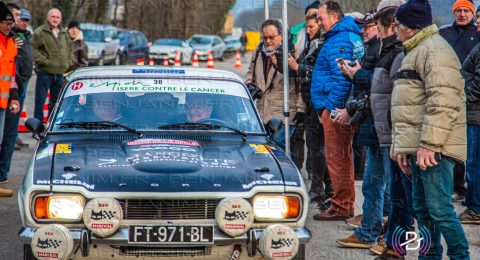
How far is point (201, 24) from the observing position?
59.9 metres

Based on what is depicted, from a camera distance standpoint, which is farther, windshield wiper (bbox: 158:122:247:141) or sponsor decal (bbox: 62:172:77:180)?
windshield wiper (bbox: 158:122:247:141)

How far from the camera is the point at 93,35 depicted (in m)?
35.5

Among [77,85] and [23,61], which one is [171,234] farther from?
[23,61]

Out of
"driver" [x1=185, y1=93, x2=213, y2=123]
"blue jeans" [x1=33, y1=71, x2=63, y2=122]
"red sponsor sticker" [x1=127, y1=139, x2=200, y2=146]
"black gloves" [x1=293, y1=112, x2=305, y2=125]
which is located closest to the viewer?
"red sponsor sticker" [x1=127, y1=139, x2=200, y2=146]

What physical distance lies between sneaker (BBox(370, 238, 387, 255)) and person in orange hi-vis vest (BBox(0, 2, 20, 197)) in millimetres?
4199

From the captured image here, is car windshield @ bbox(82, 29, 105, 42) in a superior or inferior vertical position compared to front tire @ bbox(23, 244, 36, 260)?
superior

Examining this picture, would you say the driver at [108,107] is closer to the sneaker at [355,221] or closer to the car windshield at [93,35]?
the sneaker at [355,221]

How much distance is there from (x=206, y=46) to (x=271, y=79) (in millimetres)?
39842

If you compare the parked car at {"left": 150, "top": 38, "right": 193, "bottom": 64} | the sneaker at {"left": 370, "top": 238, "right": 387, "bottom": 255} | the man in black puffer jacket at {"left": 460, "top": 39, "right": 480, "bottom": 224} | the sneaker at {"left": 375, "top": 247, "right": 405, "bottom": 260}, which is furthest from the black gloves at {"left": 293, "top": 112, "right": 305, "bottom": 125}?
the parked car at {"left": 150, "top": 38, "right": 193, "bottom": 64}

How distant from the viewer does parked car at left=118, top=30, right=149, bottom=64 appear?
39500mm

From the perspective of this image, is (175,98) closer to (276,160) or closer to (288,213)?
(276,160)

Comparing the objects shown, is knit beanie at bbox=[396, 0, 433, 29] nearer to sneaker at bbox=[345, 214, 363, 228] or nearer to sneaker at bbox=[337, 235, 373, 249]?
sneaker at bbox=[337, 235, 373, 249]

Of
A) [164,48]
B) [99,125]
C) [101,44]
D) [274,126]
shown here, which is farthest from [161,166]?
[164,48]

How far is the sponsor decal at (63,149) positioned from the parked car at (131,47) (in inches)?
1301
